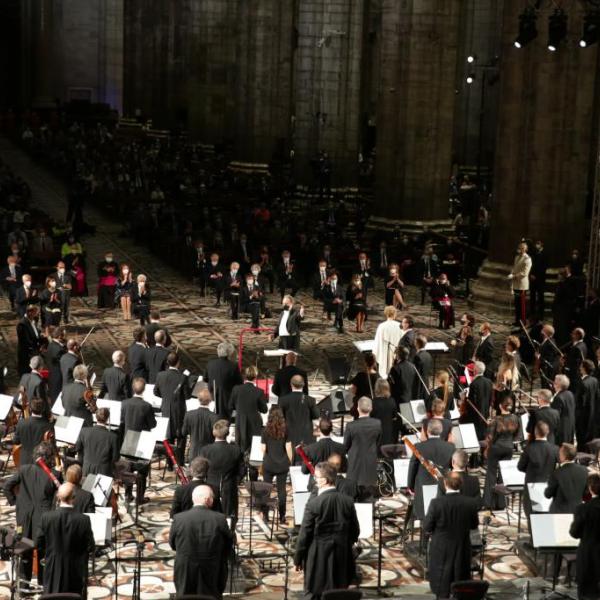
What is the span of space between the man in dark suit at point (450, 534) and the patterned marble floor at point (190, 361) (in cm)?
110

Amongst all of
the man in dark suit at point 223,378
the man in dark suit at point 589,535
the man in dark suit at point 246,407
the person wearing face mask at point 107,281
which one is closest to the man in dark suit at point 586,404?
the man in dark suit at point 246,407

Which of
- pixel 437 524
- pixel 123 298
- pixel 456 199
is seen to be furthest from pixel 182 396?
pixel 456 199

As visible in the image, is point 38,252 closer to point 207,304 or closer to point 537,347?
point 207,304

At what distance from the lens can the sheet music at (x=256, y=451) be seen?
1577cm

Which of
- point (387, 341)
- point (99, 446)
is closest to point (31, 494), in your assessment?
point (99, 446)

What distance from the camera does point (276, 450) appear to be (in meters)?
15.6

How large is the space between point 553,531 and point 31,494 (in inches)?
211

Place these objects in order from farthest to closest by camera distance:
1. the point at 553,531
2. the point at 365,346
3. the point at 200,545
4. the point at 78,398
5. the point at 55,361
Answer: the point at 365,346
the point at 55,361
the point at 78,398
the point at 553,531
the point at 200,545

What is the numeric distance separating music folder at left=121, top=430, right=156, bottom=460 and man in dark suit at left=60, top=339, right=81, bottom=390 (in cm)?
284

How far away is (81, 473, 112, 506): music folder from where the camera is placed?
13930 millimetres

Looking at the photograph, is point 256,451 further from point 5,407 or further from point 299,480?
point 5,407

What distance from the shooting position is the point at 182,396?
17734 millimetres

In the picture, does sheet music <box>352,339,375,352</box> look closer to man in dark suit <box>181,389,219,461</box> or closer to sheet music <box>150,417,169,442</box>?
sheet music <box>150,417,169,442</box>

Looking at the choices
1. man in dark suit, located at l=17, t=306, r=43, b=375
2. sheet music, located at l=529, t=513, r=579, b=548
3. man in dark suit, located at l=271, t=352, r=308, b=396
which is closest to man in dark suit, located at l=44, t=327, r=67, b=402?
man in dark suit, located at l=17, t=306, r=43, b=375
